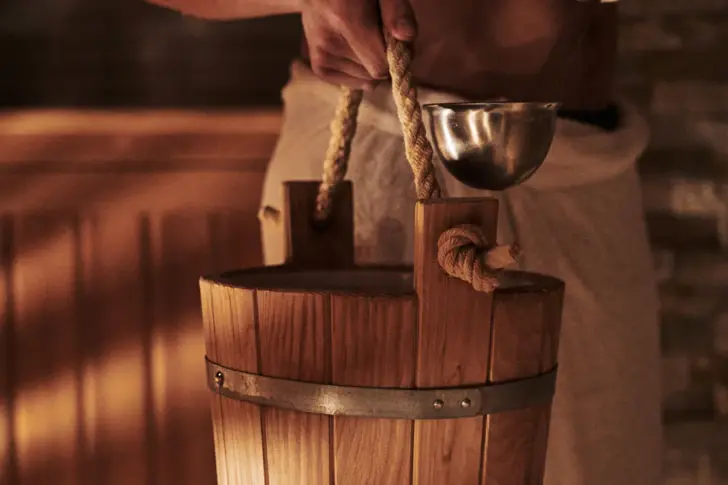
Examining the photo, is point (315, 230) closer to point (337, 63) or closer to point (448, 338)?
point (337, 63)

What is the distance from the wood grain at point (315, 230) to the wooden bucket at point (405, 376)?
212 millimetres

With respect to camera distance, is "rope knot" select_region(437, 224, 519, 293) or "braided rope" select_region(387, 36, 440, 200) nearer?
"rope knot" select_region(437, 224, 519, 293)

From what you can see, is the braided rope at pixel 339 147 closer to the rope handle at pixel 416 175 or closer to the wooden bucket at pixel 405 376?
the rope handle at pixel 416 175

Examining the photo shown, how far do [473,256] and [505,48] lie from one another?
1.19ft

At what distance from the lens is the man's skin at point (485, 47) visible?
87cm

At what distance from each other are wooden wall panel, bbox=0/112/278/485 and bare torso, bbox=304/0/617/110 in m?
0.80

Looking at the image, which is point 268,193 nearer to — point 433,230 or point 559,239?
point 559,239

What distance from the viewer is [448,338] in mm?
722

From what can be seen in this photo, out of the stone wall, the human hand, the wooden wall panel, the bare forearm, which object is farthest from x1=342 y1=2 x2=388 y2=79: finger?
the stone wall

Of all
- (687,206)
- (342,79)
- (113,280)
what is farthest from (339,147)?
(687,206)

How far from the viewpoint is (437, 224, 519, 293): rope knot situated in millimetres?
683

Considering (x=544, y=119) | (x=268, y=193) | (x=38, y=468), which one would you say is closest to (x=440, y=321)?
(x=544, y=119)

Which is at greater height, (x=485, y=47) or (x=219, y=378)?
(x=485, y=47)

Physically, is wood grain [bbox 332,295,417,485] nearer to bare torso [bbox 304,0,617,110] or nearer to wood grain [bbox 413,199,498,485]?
wood grain [bbox 413,199,498,485]
